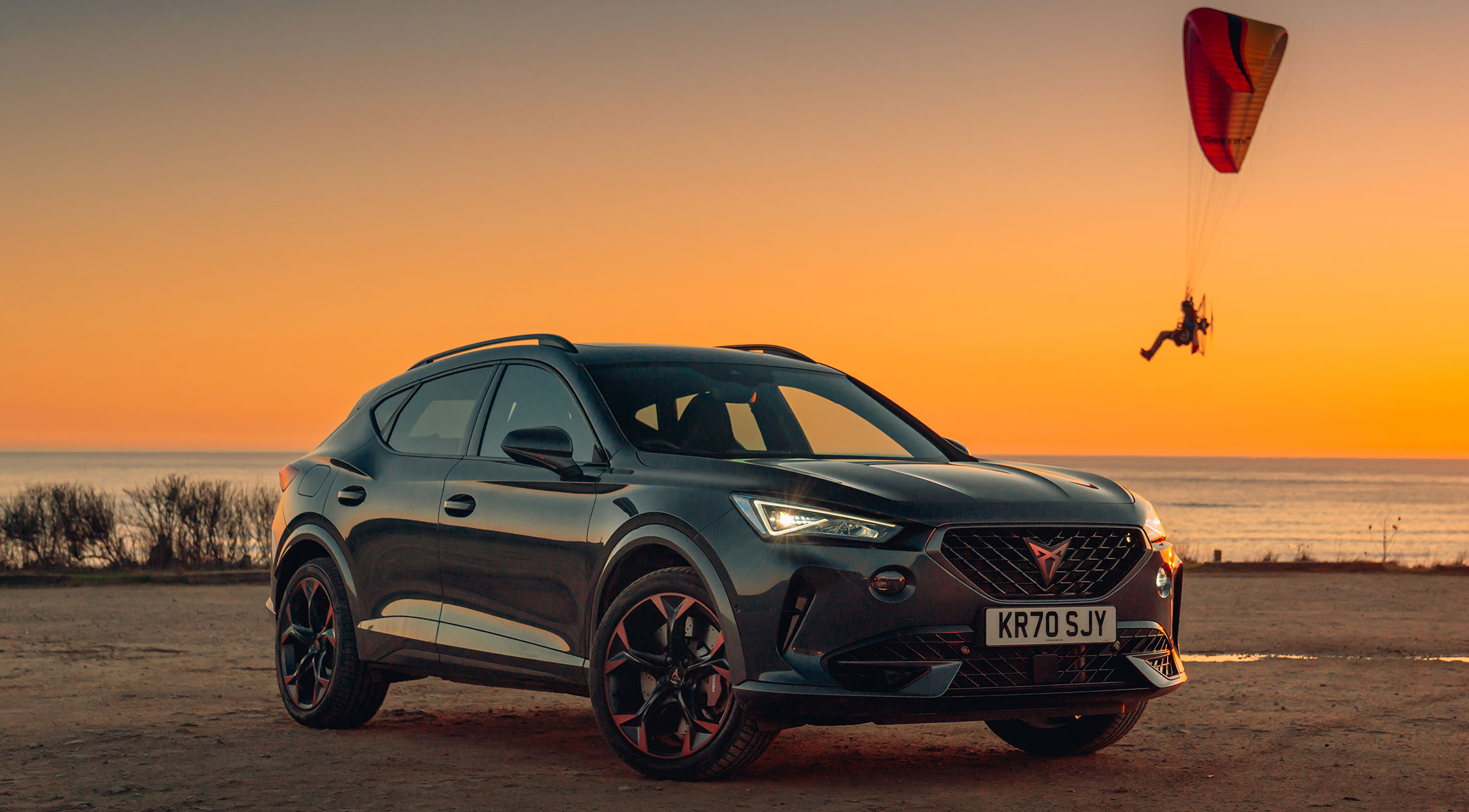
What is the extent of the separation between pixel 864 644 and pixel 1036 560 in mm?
811

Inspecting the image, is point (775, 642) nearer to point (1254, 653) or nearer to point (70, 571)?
point (1254, 653)

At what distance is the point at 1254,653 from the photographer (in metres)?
12.5

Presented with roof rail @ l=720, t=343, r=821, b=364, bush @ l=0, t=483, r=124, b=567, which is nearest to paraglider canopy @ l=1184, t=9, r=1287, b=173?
roof rail @ l=720, t=343, r=821, b=364

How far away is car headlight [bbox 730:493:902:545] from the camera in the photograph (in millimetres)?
5879

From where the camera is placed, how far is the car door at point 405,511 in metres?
7.62

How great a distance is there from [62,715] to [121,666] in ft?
9.29

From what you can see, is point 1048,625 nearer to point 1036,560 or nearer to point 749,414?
point 1036,560

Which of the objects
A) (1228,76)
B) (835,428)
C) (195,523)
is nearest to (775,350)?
(835,428)

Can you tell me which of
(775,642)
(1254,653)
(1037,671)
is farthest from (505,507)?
(1254,653)

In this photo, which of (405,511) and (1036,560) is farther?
(405,511)

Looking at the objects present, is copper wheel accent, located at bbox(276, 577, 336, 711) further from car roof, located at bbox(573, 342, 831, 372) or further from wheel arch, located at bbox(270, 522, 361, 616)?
car roof, located at bbox(573, 342, 831, 372)

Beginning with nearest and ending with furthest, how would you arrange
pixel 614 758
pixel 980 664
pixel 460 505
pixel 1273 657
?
pixel 980 664 → pixel 614 758 → pixel 460 505 → pixel 1273 657

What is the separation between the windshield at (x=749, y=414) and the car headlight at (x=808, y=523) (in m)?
0.81

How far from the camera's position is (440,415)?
8.05m
